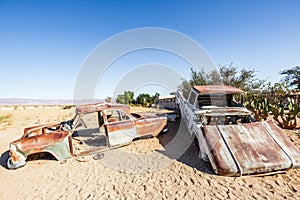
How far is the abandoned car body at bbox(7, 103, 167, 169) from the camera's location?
13.8 ft

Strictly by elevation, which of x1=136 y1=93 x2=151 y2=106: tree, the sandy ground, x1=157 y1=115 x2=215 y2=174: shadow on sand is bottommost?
the sandy ground

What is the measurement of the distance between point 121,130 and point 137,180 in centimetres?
196

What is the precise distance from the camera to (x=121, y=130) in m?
5.17

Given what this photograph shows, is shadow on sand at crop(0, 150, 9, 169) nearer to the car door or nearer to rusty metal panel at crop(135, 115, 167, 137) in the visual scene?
the car door

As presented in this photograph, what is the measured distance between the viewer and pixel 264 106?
737 centimetres

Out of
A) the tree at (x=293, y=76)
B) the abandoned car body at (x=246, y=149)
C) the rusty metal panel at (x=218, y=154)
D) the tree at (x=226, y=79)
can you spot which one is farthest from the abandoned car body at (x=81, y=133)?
the tree at (x=293, y=76)

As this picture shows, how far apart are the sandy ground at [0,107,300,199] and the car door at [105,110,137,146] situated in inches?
16.6

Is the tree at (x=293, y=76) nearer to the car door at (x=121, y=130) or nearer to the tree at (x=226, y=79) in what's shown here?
the tree at (x=226, y=79)

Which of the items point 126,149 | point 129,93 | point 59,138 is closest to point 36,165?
point 59,138

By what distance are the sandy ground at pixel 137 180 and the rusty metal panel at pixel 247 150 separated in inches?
8.9

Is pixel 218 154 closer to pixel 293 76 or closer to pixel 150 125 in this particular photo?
pixel 150 125

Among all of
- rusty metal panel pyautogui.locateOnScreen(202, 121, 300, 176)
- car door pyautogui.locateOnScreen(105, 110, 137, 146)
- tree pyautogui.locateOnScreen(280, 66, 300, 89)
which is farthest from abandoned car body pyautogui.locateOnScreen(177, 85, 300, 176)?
tree pyautogui.locateOnScreen(280, 66, 300, 89)

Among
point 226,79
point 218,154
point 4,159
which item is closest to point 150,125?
point 218,154

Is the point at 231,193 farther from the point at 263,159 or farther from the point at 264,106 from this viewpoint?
the point at 264,106
